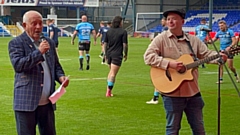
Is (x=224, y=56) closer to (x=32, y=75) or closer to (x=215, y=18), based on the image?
(x=32, y=75)

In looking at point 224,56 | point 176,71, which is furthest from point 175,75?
point 224,56

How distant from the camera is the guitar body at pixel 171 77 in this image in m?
6.41

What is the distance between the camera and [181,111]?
21.4ft

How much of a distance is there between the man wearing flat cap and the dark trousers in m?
1.36

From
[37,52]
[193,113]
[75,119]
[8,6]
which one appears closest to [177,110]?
[193,113]

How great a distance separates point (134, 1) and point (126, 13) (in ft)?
18.1

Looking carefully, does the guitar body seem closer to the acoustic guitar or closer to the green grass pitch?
the acoustic guitar

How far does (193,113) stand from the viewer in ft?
21.5

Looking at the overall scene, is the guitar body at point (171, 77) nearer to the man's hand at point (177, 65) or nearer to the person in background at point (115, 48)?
the man's hand at point (177, 65)

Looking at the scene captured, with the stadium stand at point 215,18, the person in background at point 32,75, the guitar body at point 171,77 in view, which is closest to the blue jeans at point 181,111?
the guitar body at point 171,77

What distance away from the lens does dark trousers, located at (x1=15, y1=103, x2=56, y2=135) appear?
19.5ft

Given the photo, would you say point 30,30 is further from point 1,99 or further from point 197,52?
point 1,99

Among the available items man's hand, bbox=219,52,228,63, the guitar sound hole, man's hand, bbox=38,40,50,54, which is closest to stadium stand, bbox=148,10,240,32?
man's hand, bbox=219,52,228,63

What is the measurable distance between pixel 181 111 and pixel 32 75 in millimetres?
1880
